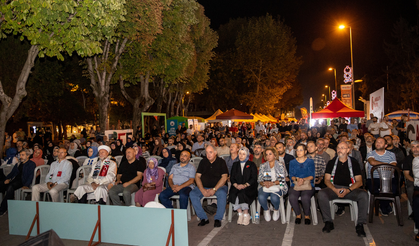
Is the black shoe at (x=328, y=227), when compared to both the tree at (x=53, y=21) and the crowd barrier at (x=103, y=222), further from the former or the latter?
the tree at (x=53, y=21)

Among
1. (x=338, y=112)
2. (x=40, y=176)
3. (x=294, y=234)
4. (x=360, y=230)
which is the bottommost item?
(x=294, y=234)

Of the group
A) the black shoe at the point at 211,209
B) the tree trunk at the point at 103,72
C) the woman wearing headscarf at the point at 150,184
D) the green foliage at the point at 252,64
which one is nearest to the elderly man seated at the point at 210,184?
the black shoe at the point at 211,209

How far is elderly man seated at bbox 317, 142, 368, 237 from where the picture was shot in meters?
5.42

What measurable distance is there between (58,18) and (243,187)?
20.8ft

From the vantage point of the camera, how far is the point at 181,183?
21.3ft

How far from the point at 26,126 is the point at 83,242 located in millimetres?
26527

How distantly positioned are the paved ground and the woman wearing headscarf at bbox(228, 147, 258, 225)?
0.27 metres

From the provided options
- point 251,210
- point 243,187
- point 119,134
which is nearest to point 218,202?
point 243,187

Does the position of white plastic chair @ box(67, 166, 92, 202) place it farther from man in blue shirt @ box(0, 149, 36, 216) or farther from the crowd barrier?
the crowd barrier

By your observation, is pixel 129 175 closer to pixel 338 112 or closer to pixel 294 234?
pixel 294 234

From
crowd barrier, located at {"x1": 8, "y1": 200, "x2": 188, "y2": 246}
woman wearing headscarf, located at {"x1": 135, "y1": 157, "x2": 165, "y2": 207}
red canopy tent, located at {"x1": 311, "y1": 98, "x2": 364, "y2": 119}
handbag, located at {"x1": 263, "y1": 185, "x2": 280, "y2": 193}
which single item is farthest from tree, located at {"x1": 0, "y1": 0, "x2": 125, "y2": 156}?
red canopy tent, located at {"x1": 311, "y1": 98, "x2": 364, "y2": 119}

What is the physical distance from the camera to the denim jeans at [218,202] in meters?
5.96

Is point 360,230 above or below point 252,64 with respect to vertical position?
below

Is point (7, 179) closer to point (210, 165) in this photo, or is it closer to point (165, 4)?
point (210, 165)
